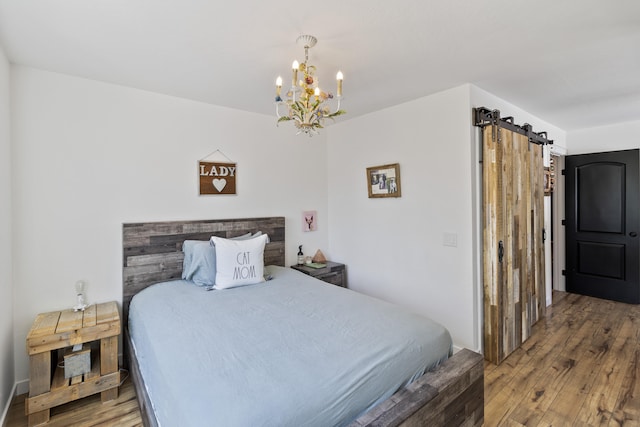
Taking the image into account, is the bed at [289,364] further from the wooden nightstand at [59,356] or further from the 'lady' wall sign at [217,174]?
the 'lady' wall sign at [217,174]

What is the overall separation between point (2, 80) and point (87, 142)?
589mm

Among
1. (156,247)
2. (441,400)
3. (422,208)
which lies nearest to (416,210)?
(422,208)

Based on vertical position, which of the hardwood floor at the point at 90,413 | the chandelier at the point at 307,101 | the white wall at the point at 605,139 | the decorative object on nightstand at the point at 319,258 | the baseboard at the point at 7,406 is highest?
the white wall at the point at 605,139

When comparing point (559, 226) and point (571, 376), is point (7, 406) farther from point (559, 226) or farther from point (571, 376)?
point (559, 226)

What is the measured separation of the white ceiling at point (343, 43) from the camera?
163cm

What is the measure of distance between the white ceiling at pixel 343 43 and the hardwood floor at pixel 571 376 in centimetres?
240

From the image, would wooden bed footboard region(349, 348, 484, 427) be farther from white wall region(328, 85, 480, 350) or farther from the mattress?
white wall region(328, 85, 480, 350)

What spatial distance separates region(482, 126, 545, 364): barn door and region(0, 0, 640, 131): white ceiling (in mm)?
609

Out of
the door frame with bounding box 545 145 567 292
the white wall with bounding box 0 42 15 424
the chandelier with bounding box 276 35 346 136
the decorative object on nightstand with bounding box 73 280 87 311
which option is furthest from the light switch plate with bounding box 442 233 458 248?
the white wall with bounding box 0 42 15 424

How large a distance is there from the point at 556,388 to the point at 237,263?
8.64 feet

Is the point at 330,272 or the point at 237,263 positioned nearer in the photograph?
the point at 237,263

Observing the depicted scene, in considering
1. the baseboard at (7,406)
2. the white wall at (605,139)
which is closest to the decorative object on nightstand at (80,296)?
the baseboard at (7,406)

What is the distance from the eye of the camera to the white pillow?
2.58m

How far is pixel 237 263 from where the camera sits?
2.64 m
